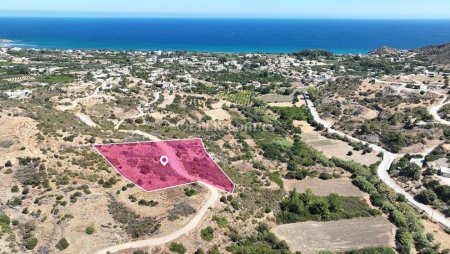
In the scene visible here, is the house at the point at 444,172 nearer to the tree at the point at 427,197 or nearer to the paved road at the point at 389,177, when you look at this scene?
the tree at the point at 427,197

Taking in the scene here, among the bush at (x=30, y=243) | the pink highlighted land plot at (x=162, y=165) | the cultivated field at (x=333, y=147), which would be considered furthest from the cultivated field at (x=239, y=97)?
the bush at (x=30, y=243)

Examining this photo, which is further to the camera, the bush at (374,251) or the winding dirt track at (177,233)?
the bush at (374,251)

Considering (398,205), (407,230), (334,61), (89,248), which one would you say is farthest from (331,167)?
(334,61)

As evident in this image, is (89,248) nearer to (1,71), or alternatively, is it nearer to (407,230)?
(407,230)

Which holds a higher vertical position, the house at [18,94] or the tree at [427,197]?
the tree at [427,197]

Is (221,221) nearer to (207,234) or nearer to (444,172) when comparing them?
(207,234)

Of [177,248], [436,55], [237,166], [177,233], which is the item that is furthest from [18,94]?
[436,55]

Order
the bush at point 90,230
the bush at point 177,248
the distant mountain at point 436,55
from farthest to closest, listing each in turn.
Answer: the distant mountain at point 436,55 < the bush at point 90,230 < the bush at point 177,248
